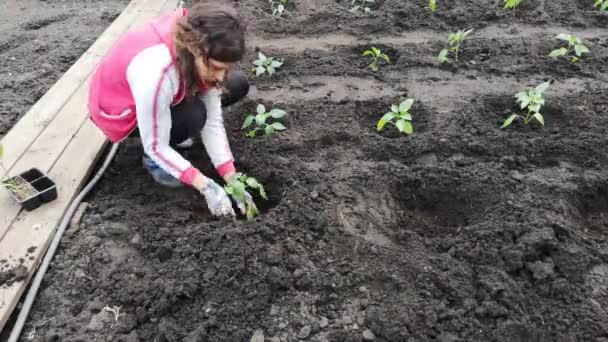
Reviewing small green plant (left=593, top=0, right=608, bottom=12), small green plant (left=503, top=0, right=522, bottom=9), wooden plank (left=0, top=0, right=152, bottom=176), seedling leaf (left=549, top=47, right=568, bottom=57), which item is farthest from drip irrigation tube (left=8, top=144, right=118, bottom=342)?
small green plant (left=593, top=0, right=608, bottom=12)

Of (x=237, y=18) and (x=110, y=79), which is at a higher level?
(x=237, y=18)

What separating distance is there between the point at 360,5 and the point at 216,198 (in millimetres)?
2882

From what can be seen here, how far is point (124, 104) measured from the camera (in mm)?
2436

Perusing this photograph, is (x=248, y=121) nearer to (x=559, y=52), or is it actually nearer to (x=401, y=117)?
(x=401, y=117)

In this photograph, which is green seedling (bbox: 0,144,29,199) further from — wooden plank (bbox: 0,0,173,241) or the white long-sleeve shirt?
the white long-sleeve shirt

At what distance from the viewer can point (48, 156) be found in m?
2.82

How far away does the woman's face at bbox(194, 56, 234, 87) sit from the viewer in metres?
2.04

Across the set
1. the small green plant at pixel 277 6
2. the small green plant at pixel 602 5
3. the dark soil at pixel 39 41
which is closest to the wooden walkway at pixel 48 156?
the dark soil at pixel 39 41

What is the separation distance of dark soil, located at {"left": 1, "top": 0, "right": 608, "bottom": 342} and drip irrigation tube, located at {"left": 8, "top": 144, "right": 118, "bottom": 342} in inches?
1.9

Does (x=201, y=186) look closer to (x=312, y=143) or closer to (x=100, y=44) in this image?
(x=312, y=143)

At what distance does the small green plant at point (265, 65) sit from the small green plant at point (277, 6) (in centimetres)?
88

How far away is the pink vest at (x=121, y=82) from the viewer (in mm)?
2303

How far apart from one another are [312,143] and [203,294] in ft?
4.03

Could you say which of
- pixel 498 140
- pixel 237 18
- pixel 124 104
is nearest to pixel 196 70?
pixel 237 18
